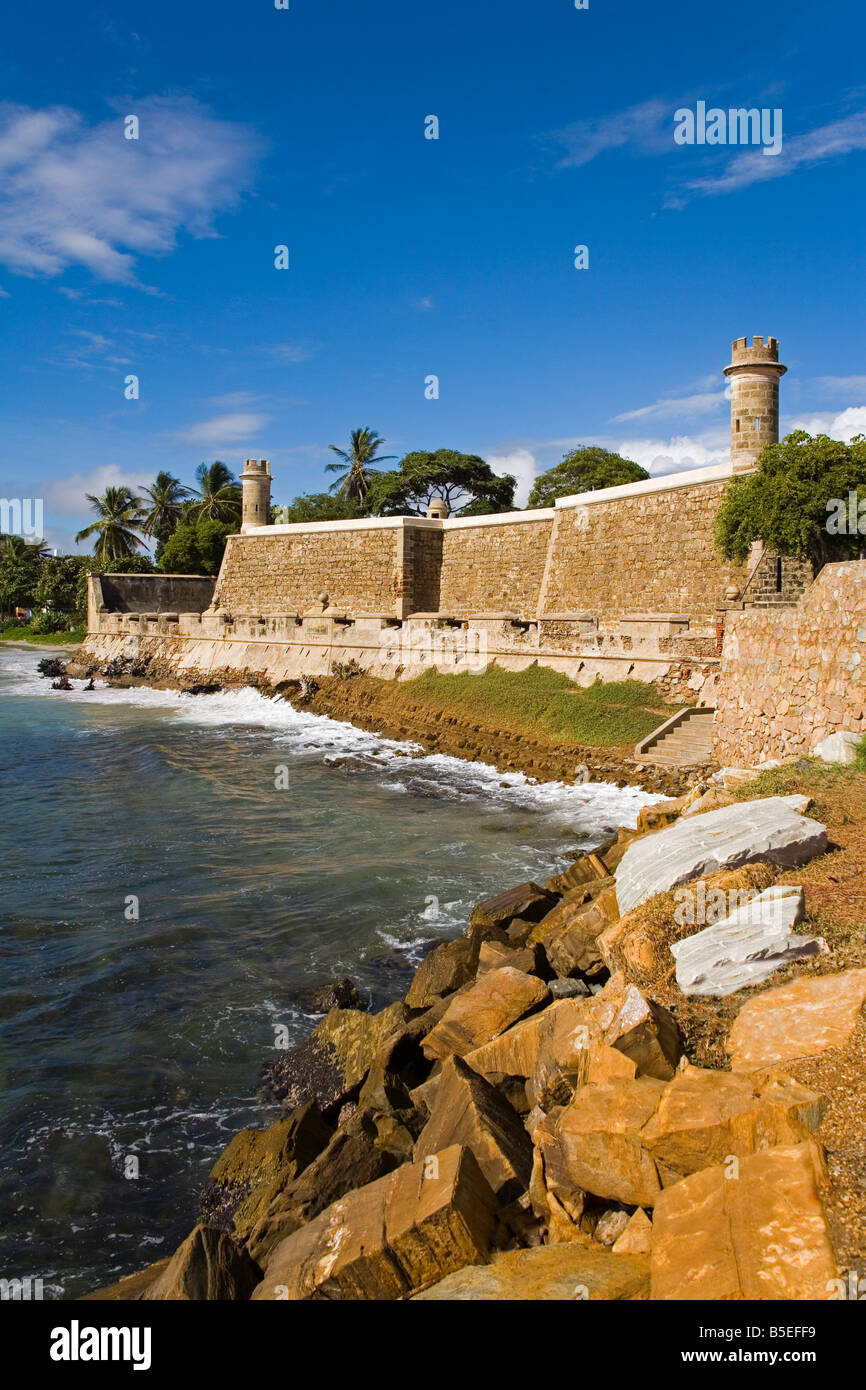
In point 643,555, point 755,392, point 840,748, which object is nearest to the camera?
point 840,748

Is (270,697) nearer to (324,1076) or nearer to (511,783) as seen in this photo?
(511,783)

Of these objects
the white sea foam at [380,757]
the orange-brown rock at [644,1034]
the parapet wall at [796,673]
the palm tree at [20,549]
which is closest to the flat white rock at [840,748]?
the parapet wall at [796,673]

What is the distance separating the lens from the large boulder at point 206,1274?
3.60 meters

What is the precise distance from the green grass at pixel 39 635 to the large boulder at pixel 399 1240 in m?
54.0

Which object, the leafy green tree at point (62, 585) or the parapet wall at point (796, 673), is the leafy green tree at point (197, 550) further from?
the parapet wall at point (796, 673)

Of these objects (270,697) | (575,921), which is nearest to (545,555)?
(270,697)

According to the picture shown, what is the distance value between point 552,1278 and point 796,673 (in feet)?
29.3

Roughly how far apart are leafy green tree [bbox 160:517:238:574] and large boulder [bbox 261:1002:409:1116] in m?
41.1

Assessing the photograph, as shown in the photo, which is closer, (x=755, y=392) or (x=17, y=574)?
(x=755, y=392)

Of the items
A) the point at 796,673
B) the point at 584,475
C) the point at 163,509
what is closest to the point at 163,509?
the point at 163,509

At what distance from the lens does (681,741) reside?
50.8 feet

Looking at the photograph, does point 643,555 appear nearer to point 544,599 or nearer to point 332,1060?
point 544,599

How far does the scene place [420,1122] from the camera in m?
4.82

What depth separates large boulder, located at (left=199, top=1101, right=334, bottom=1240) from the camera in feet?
15.5
